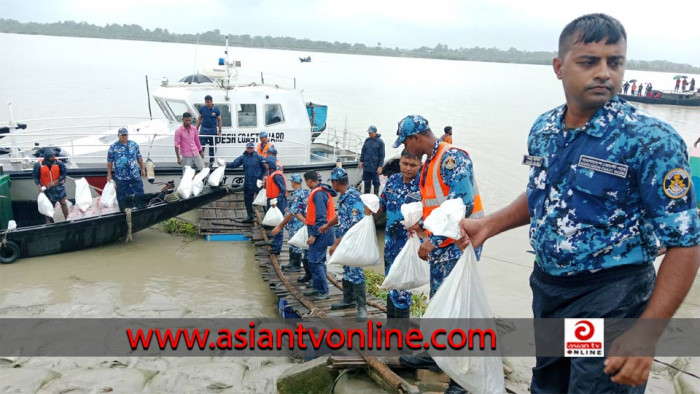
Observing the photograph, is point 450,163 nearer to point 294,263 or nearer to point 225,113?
point 294,263

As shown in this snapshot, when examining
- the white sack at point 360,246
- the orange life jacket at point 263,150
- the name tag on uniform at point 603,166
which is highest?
the name tag on uniform at point 603,166

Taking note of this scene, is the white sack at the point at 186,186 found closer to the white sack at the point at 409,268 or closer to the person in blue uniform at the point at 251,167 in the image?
the person in blue uniform at the point at 251,167

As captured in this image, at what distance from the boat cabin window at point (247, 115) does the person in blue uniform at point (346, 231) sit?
243 inches

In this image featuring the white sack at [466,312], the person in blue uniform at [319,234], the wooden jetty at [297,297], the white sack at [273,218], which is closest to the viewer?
the white sack at [466,312]

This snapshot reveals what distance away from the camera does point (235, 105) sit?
11156 millimetres

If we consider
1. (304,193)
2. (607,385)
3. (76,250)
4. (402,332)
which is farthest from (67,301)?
(607,385)

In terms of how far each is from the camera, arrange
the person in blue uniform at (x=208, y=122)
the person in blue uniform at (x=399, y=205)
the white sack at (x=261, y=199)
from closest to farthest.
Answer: the person in blue uniform at (x=399, y=205) → the white sack at (x=261, y=199) → the person in blue uniform at (x=208, y=122)

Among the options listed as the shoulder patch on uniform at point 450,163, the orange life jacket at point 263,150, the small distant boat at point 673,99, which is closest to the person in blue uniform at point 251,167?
the orange life jacket at point 263,150

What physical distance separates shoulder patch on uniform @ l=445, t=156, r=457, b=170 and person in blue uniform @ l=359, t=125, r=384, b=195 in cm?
787

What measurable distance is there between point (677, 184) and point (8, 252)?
361 inches

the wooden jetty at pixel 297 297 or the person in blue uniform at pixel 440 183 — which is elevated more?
the person in blue uniform at pixel 440 183

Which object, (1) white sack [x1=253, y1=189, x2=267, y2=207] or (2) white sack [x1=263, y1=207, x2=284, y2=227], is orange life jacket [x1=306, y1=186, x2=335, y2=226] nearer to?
(2) white sack [x1=263, y1=207, x2=284, y2=227]

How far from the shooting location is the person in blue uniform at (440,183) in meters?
3.24

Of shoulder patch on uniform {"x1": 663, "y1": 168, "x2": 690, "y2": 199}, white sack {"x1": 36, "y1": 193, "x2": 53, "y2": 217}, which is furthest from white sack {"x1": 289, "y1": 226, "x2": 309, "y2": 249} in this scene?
shoulder patch on uniform {"x1": 663, "y1": 168, "x2": 690, "y2": 199}
